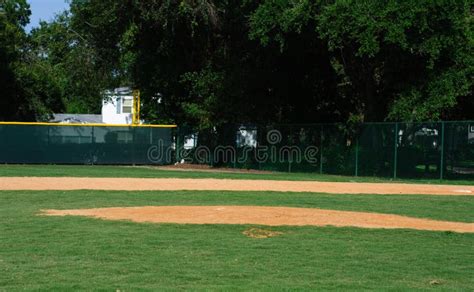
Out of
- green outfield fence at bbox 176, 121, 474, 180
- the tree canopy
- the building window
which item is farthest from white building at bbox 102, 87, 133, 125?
green outfield fence at bbox 176, 121, 474, 180

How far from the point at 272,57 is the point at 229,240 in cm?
2869

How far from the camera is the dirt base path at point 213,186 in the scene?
24031 millimetres

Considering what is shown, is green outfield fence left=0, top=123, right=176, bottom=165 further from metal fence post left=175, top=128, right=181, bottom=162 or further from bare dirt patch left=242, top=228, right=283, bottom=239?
bare dirt patch left=242, top=228, right=283, bottom=239

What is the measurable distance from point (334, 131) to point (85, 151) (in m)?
14.6

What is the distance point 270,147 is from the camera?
128 ft

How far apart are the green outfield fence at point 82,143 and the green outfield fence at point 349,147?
82.8 inches

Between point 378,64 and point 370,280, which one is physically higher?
point 378,64

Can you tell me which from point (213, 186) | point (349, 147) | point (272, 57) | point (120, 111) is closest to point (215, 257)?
point (213, 186)

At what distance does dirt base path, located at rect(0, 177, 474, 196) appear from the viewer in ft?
78.8

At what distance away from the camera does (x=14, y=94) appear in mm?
51750

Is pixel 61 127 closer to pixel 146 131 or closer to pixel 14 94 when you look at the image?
pixel 146 131

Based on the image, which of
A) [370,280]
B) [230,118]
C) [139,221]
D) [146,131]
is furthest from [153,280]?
[146,131]

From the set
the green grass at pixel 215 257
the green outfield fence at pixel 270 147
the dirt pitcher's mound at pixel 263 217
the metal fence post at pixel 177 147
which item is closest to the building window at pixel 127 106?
the metal fence post at pixel 177 147

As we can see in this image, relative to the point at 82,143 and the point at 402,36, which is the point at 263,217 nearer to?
the point at 402,36
